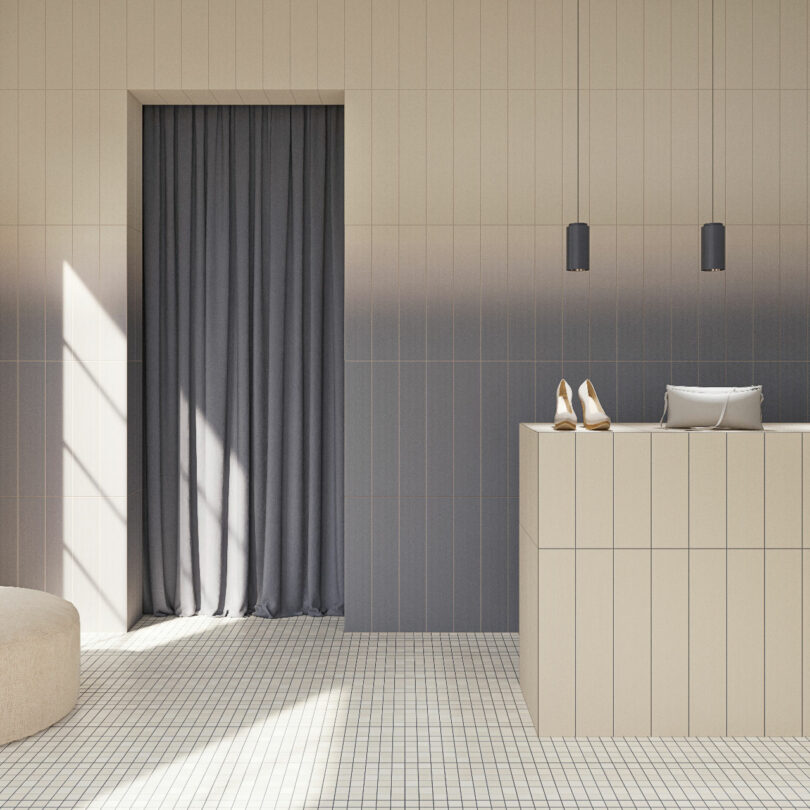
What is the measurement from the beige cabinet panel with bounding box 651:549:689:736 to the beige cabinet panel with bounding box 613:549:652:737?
0.03m

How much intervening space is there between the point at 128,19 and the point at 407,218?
1.82 metres

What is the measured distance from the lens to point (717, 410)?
10.3 ft

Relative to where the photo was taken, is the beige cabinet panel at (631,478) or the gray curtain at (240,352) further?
the gray curtain at (240,352)

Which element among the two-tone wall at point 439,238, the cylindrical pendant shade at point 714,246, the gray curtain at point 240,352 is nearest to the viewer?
the cylindrical pendant shade at point 714,246

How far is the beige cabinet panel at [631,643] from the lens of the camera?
3064 mm

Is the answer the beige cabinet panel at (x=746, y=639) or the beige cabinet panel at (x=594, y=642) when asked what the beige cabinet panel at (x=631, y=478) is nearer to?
the beige cabinet panel at (x=594, y=642)

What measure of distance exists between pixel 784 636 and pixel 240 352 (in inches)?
121

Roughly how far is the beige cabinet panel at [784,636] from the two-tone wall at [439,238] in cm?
148

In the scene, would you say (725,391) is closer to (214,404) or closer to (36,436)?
(214,404)

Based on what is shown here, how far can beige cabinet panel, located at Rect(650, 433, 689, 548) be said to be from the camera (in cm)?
306

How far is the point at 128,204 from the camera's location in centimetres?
436

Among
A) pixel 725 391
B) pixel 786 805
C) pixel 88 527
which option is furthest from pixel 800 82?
pixel 88 527

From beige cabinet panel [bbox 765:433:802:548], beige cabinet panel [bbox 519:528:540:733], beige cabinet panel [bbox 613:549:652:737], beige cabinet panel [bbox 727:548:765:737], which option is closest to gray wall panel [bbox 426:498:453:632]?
beige cabinet panel [bbox 519:528:540:733]

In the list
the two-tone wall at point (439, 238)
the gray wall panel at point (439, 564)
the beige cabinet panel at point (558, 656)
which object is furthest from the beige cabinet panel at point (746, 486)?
the gray wall panel at point (439, 564)
